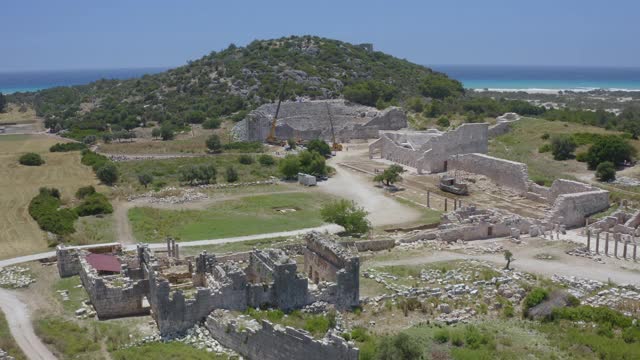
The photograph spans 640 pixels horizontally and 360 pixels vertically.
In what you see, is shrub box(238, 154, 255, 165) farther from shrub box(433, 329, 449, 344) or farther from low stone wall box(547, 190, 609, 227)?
shrub box(433, 329, 449, 344)

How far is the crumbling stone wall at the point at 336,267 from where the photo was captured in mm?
22641

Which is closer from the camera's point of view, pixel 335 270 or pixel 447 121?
pixel 335 270

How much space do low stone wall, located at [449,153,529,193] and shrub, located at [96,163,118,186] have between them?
27.3 metres

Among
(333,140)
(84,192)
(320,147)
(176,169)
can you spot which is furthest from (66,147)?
(333,140)

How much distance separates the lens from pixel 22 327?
21.2m

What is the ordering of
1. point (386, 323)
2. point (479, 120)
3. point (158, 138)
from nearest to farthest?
point (386, 323) < point (479, 120) < point (158, 138)

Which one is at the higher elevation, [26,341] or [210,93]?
[210,93]

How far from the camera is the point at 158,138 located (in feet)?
253

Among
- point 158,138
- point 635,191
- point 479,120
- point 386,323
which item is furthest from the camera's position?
point 158,138

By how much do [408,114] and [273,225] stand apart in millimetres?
Answer: 48330

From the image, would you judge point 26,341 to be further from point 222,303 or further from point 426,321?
point 426,321

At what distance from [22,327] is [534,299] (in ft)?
57.7

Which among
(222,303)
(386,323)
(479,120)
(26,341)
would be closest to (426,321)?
(386,323)

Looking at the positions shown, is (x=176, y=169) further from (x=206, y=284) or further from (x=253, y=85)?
(x=253, y=85)
